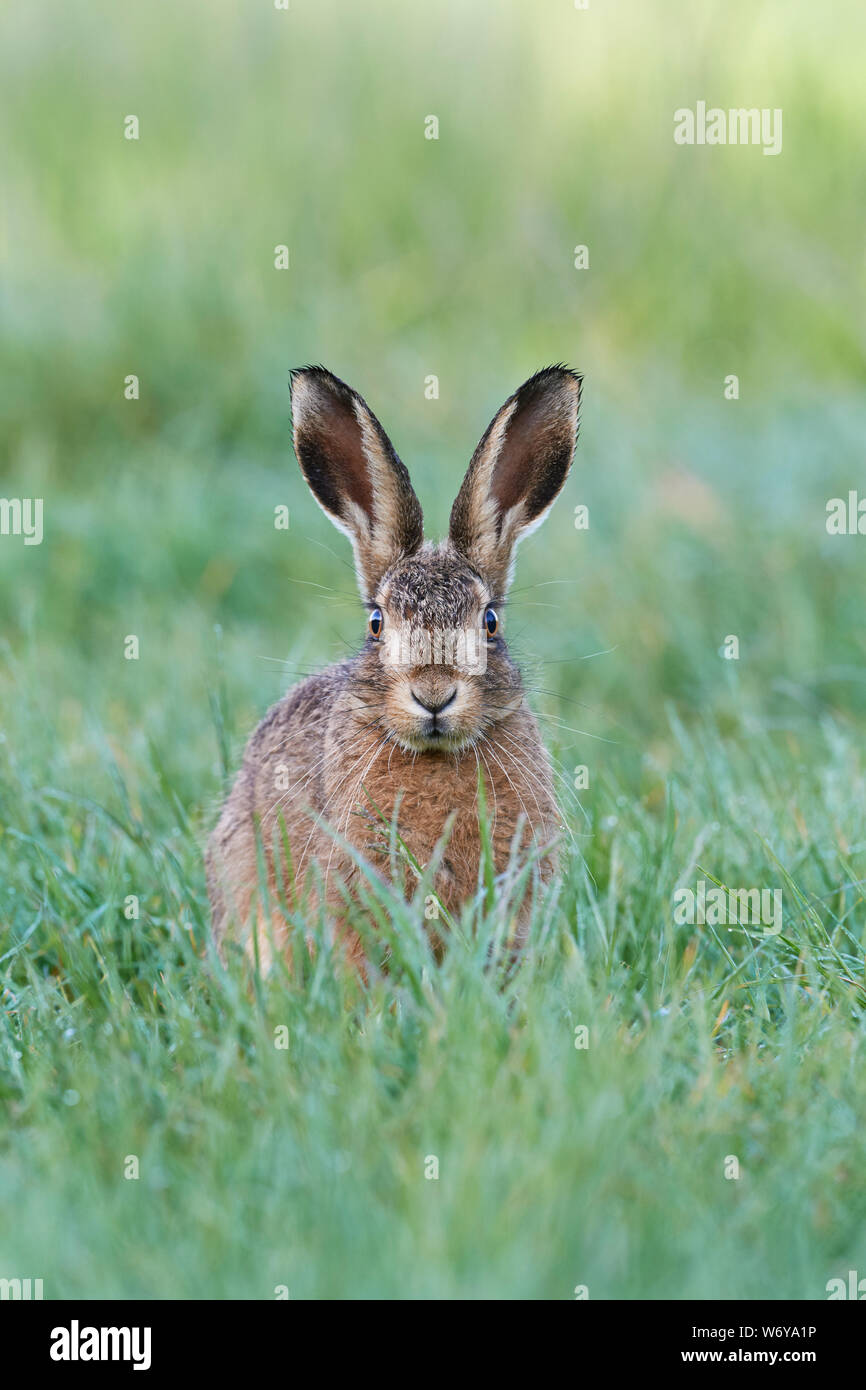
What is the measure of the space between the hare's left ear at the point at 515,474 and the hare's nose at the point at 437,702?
1.85 ft

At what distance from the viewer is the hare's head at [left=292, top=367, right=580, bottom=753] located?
13.6ft

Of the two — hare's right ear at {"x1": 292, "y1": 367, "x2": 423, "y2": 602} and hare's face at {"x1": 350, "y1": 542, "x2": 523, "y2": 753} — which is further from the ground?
hare's right ear at {"x1": 292, "y1": 367, "x2": 423, "y2": 602}

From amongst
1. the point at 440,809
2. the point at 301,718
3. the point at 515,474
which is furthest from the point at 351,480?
the point at 440,809

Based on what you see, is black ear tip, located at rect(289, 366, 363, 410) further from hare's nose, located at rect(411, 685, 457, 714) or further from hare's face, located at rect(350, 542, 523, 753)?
hare's nose, located at rect(411, 685, 457, 714)

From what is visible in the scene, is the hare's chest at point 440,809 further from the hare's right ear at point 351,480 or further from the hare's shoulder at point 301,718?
the hare's right ear at point 351,480

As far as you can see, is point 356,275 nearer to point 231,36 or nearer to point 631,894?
point 231,36

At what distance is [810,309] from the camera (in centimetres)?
1043

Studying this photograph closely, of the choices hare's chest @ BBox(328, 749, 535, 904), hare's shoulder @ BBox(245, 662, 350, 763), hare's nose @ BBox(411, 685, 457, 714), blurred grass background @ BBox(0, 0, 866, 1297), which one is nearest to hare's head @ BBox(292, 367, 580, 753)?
hare's nose @ BBox(411, 685, 457, 714)

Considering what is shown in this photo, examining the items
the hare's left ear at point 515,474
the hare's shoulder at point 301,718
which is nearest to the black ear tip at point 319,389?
the hare's left ear at point 515,474

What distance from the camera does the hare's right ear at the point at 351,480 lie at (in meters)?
4.52

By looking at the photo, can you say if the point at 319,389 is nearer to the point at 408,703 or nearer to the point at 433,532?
the point at 408,703
